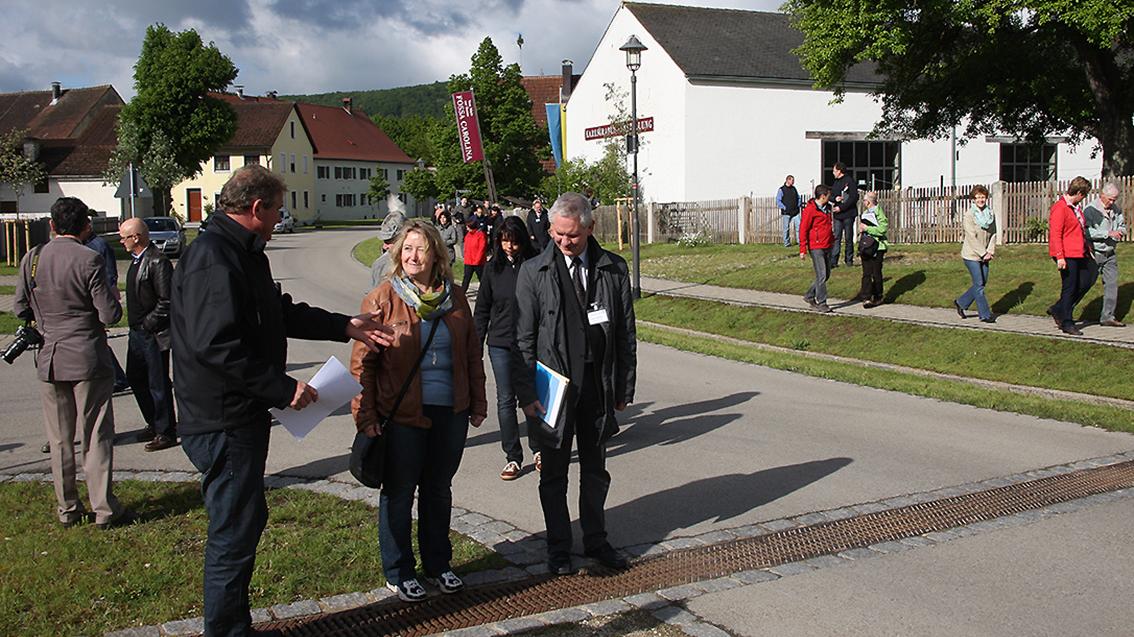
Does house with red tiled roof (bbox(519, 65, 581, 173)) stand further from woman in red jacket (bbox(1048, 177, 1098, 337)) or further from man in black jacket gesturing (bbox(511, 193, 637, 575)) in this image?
man in black jacket gesturing (bbox(511, 193, 637, 575))

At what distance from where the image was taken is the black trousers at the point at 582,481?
5676 mm

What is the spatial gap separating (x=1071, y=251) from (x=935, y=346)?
196 centimetres

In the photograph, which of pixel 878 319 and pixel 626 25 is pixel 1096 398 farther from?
pixel 626 25

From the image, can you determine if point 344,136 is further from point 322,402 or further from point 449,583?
point 322,402

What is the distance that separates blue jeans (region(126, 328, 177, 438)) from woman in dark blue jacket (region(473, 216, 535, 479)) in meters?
2.71

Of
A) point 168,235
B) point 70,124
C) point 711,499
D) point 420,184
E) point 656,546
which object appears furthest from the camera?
point 70,124

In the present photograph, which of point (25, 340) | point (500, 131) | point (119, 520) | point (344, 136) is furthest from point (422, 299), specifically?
point (344, 136)

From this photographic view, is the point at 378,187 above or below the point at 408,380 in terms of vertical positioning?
above

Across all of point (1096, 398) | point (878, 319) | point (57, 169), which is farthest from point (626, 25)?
point (57, 169)

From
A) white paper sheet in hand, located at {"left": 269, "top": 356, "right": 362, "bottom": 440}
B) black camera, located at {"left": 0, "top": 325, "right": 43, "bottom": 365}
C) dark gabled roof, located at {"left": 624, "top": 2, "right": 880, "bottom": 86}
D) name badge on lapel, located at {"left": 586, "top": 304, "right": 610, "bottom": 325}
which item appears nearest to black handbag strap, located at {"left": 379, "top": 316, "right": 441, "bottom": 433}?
white paper sheet in hand, located at {"left": 269, "top": 356, "right": 362, "bottom": 440}

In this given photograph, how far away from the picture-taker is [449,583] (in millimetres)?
5328

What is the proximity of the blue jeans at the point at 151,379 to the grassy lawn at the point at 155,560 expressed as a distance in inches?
70.0

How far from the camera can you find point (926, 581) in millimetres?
5461

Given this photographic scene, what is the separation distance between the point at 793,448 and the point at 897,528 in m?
2.29
